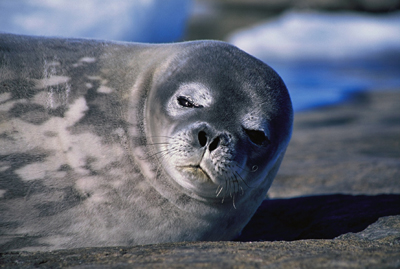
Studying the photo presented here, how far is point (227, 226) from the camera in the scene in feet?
8.50

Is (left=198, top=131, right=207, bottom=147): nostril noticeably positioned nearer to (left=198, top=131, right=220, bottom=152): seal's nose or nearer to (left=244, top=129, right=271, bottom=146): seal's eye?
(left=198, top=131, right=220, bottom=152): seal's nose

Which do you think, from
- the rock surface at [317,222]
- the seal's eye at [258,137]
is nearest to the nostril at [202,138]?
the seal's eye at [258,137]

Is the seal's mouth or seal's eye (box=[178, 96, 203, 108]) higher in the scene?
seal's eye (box=[178, 96, 203, 108])

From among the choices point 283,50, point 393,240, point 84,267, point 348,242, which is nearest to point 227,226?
point 348,242

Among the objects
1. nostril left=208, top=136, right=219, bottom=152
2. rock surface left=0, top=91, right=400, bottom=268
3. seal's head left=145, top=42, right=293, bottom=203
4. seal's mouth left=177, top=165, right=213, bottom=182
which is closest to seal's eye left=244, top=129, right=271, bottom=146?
seal's head left=145, top=42, right=293, bottom=203

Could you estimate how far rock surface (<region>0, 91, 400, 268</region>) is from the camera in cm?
181

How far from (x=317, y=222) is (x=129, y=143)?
1208 millimetres

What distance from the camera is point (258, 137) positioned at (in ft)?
8.32

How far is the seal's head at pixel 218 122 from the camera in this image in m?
2.34

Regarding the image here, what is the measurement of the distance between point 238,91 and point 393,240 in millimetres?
1043

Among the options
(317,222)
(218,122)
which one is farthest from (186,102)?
(317,222)

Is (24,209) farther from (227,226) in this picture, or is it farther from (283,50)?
(283,50)

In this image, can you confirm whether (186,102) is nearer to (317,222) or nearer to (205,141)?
(205,141)

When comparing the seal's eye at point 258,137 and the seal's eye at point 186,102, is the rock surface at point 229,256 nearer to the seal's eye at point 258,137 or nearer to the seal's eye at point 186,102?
the seal's eye at point 258,137
